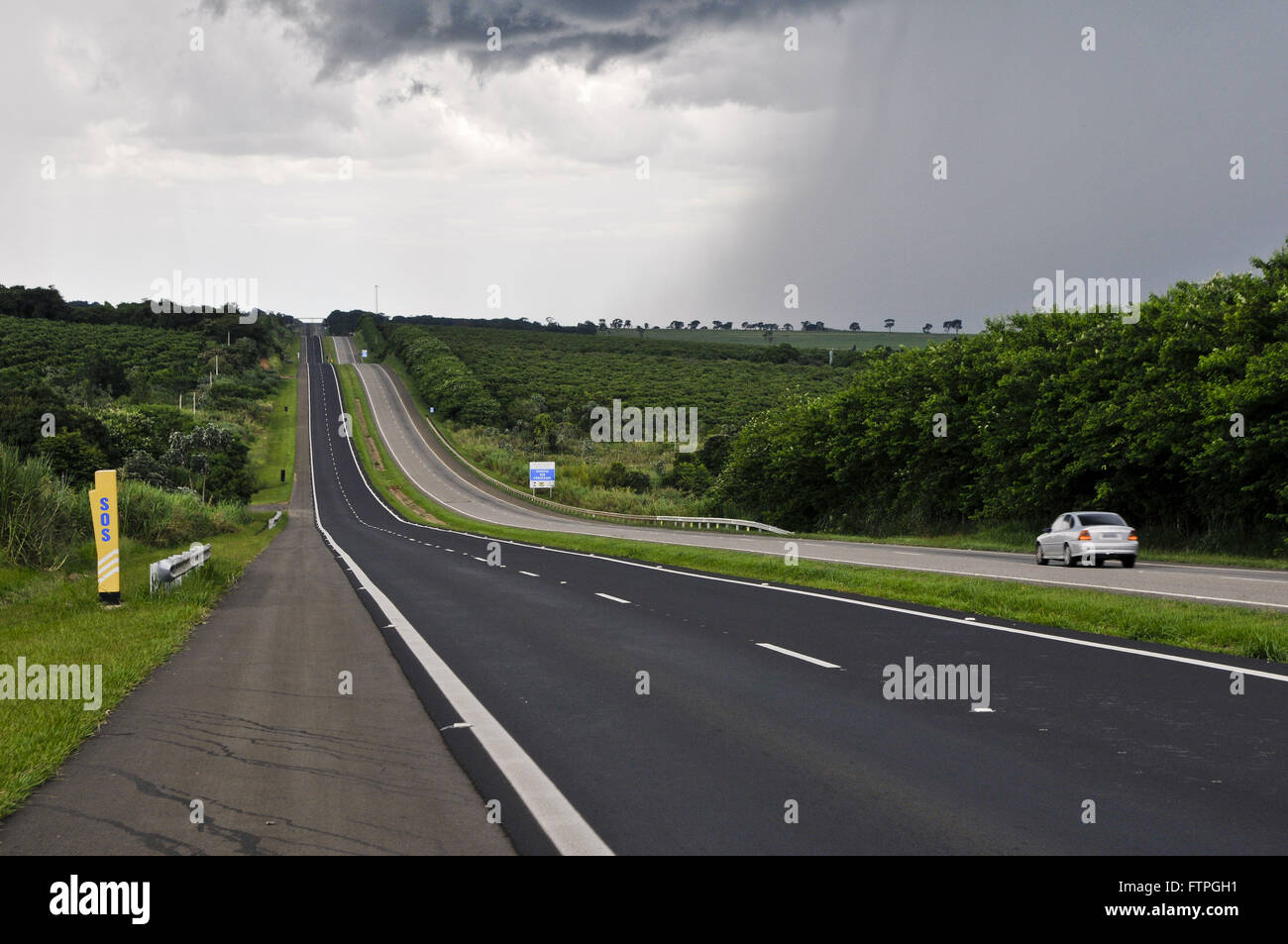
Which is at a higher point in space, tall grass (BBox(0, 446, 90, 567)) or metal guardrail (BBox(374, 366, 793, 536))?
tall grass (BBox(0, 446, 90, 567))

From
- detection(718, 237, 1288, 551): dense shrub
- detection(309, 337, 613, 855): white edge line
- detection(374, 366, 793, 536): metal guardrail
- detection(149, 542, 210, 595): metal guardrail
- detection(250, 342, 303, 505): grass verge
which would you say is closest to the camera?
detection(309, 337, 613, 855): white edge line

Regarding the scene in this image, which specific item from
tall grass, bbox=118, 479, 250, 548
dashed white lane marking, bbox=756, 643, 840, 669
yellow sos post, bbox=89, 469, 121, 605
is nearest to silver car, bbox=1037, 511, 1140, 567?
dashed white lane marking, bbox=756, 643, 840, 669

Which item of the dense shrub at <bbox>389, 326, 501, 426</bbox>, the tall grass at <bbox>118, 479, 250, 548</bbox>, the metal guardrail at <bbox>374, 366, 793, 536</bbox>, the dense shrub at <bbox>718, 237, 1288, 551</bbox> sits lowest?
the metal guardrail at <bbox>374, 366, 793, 536</bbox>

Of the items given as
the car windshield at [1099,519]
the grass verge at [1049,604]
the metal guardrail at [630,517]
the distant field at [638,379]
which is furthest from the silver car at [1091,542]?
the distant field at [638,379]

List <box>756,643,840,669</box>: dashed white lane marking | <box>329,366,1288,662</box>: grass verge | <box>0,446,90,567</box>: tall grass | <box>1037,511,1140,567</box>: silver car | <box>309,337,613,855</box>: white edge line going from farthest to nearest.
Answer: <box>1037,511,1140,567</box>: silver car, <box>0,446,90,567</box>: tall grass, <box>329,366,1288,662</box>: grass verge, <box>756,643,840,669</box>: dashed white lane marking, <box>309,337,613,855</box>: white edge line

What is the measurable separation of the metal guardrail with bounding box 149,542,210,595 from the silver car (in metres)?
20.7

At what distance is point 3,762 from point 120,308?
20952 cm

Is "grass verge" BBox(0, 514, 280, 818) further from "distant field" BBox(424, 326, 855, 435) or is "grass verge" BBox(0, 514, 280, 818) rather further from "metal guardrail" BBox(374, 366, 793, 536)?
"distant field" BBox(424, 326, 855, 435)

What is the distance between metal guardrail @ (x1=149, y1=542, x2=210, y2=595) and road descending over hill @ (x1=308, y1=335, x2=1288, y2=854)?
5.82m

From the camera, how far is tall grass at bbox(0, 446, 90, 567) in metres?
26.2

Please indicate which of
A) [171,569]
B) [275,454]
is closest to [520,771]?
[171,569]

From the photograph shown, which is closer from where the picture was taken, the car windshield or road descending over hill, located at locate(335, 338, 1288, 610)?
road descending over hill, located at locate(335, 338, 1288, 610)

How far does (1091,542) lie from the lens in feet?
88.2

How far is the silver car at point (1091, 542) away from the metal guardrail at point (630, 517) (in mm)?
21820
